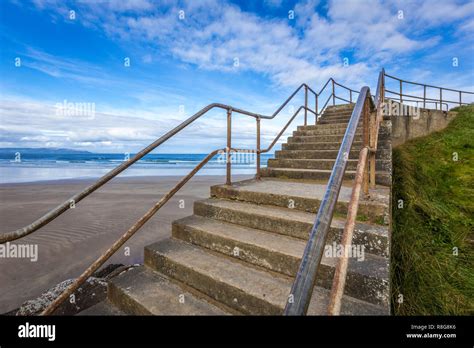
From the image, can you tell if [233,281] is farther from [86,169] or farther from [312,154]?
[86,169]

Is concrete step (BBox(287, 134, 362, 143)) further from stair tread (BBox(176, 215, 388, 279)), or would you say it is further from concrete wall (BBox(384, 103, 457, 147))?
stair tread (BBox(176, 215, 388, 279))

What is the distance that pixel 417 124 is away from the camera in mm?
6777

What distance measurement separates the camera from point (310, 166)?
3.99m

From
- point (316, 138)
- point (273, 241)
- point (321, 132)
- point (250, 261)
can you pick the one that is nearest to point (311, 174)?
point (316, 138)

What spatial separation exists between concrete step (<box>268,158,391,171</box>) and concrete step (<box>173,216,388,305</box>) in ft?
5.70

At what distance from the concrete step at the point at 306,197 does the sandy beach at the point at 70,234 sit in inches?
69.0

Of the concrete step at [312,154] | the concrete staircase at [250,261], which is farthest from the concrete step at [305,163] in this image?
the concrete staircase at [250,261]

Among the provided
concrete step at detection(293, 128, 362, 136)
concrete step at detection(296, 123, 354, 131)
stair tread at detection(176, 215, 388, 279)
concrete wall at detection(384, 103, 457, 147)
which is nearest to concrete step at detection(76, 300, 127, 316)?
stair tread at detection(176, 215, 388, 279)

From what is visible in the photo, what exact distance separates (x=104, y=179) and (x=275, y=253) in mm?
1657

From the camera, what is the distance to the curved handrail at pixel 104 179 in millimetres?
1618

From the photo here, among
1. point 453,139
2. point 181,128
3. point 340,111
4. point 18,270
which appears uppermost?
point 340,111

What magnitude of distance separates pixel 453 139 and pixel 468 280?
16.9 feet
